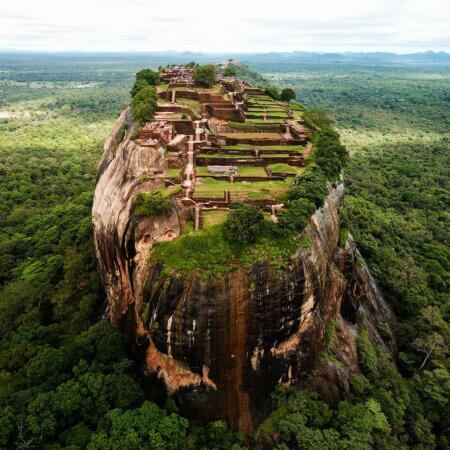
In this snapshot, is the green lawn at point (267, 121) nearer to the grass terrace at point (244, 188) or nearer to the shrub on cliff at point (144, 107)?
the shrub on cliff at point (144, 107)

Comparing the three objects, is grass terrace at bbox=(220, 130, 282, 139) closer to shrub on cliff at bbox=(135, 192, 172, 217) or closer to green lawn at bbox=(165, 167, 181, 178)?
green lawn at bbox=(165, 167, 181, 178)

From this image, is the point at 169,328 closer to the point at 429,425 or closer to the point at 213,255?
the point at 213,255

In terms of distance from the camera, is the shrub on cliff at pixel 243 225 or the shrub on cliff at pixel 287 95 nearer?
the shrub on cliff at pixel 243 225

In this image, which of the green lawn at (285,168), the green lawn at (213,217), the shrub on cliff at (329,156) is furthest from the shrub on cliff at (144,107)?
the shrub on cliff at (329,156)

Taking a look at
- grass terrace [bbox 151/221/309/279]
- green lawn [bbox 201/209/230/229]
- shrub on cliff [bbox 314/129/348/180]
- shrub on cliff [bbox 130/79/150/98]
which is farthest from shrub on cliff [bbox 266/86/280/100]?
grass terrace [bbox 151/221/309/279]

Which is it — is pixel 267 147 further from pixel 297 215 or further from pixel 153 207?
pixel 153 207

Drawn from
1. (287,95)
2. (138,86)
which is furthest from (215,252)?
(287,95)

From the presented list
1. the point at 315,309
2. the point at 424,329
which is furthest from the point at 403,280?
the point at 315,309
